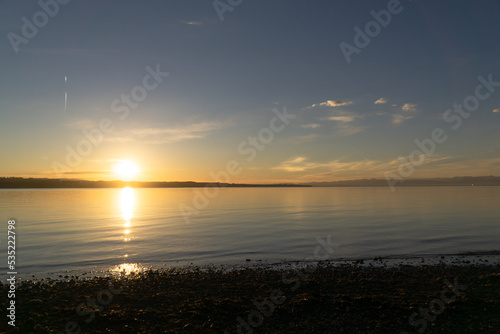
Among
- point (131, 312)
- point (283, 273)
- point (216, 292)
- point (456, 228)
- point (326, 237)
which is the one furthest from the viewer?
point (456, 228)

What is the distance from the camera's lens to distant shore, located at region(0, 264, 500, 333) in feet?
41.5

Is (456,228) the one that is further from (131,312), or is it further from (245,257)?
(131,312)

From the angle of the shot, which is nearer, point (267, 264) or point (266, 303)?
point (266, 303)

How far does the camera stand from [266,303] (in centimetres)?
1491

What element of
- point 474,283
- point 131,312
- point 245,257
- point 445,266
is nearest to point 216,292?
point 131,312

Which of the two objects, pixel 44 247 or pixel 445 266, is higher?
pixel 44 247

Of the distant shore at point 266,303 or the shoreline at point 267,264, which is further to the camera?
the shoreline at point 267,264

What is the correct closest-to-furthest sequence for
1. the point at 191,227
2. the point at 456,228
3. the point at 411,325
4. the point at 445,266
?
the point at 411,325, the point at 445,266, the point at 456,228, the point at 191,227

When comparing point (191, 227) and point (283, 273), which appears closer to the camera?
point (283, 273)

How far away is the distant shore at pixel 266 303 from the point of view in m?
12.7

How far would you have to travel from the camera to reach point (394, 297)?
15.5 meters

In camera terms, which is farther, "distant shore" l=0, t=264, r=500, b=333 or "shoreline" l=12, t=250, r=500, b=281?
"shoreline" l=12, t=250, r=500, b=281

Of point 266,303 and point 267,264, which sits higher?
point 266,303

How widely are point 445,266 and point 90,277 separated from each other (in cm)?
2642
